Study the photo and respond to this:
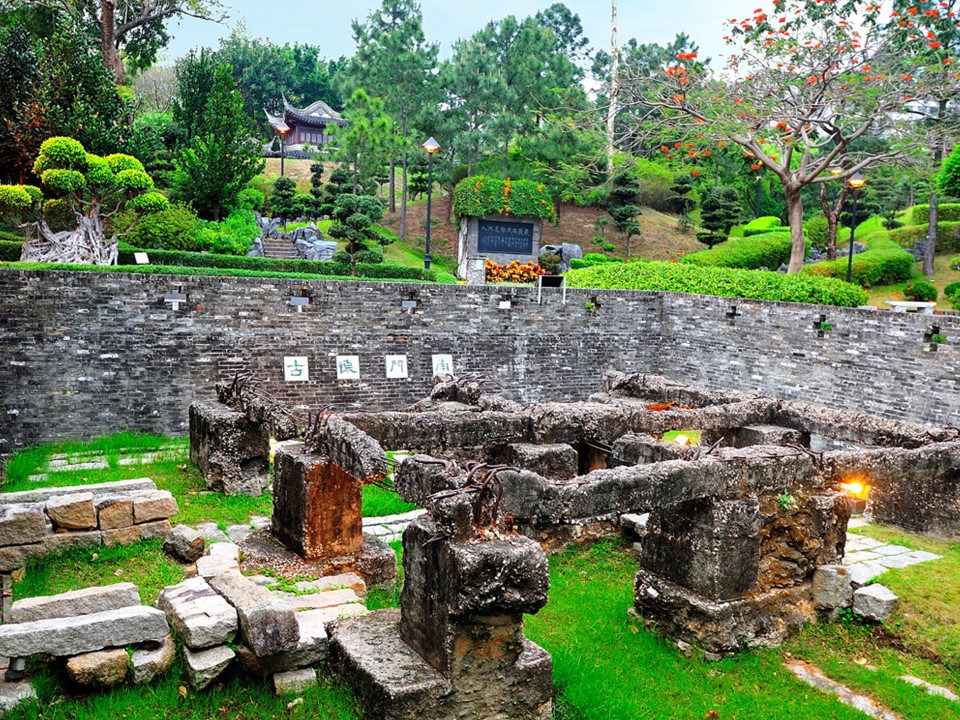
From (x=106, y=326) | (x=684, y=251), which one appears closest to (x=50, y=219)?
(x=106, y=326)

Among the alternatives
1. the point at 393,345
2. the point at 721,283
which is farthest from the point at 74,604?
the point at 721,283

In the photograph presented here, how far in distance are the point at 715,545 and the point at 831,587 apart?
1.28 m

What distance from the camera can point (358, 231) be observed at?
22031mm

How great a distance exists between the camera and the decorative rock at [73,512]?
6398 millimetres

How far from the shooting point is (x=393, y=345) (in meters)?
13.9

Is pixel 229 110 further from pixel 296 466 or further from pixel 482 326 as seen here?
pixel 296 466

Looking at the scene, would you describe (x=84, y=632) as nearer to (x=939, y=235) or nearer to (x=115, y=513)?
(x=115, y=513)

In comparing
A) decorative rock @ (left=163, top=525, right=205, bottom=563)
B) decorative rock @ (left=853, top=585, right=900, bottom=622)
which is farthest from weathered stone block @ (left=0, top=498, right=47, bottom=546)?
decorative rock @ (left=853, top=585, right=900, bottom=622)

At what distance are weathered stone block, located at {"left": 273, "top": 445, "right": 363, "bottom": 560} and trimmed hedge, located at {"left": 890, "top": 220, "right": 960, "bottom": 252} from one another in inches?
987

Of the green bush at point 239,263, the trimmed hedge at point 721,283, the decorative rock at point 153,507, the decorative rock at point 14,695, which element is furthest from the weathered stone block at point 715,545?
the green bush at point 239,263

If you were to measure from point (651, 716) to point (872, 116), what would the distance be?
1601cm

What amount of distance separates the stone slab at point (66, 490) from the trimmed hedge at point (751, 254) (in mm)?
18009

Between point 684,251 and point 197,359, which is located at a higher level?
point 684,251

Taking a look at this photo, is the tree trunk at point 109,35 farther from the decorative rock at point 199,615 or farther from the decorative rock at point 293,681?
the decorative rock at point 293,681
